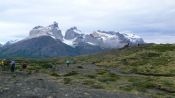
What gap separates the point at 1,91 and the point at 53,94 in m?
6.95

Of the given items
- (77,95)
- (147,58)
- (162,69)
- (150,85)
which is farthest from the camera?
(147,58)

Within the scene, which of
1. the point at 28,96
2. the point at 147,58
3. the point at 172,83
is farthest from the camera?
the point at 147,58

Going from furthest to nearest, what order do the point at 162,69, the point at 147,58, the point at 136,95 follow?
the point at 147,58 < the point at 162,69 < the point at 136,95

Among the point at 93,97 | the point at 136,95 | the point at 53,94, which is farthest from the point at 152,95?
the point at 53,94

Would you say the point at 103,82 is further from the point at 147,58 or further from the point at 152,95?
the point at 147,58

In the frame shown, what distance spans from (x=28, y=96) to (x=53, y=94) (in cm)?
420

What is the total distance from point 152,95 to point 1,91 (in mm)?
23867

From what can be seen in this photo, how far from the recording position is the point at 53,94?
53375 mm

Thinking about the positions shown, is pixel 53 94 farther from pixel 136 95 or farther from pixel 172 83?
pixel 172 83

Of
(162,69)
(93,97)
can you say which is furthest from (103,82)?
(162,69)

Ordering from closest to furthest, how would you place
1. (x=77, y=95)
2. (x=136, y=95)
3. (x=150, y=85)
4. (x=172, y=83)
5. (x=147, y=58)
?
(x=77, y=95), (x=136, y=95), (x=150, y=85), (x=172, y=83), (x=147, y=58)

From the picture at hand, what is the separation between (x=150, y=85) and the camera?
73.9 metres

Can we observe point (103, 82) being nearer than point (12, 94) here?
No

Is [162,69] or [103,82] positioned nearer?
[103,82]
